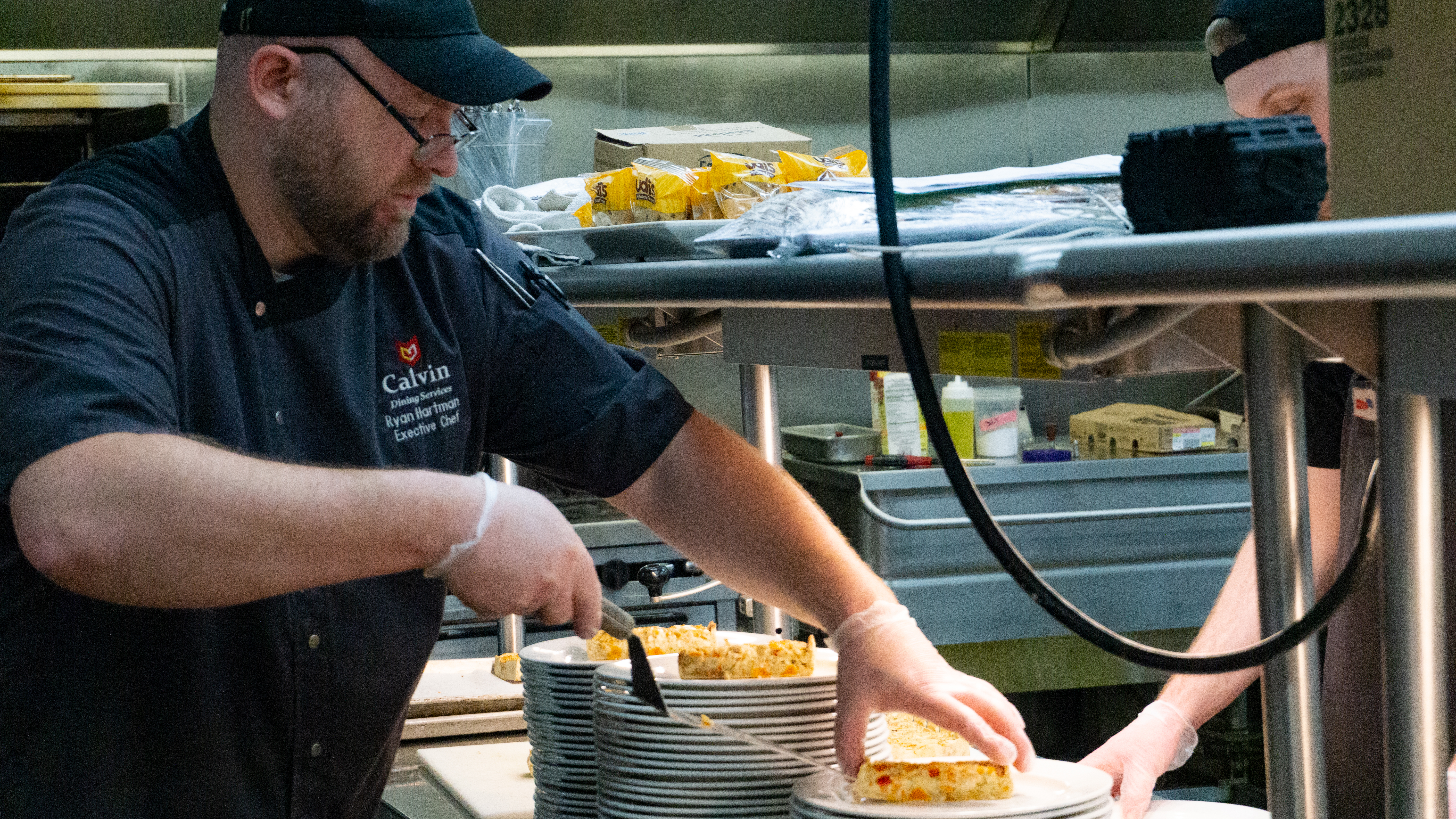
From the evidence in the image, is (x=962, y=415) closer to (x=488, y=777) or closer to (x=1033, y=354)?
(x=488, y=777)

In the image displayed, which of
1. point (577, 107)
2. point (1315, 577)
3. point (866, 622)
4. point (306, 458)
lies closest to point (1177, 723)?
point (1315, 577)

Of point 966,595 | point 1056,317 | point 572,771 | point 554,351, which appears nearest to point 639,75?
point 966,595

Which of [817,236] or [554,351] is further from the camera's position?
[554,351]

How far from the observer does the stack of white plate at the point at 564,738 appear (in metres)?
1.38

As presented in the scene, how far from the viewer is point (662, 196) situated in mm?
1639

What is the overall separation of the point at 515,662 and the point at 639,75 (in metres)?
2.22

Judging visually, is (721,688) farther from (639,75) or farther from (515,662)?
(639,75)

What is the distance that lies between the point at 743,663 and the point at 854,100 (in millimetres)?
3173

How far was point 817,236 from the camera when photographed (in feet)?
3.66

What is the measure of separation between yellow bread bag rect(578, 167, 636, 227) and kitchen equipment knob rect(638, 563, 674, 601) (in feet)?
3.05

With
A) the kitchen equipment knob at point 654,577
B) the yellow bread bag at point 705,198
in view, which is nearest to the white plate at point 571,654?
the yellow bread bag at point 705,198

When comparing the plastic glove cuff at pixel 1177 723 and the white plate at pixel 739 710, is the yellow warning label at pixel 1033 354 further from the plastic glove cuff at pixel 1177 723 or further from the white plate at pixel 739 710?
the plastic glove cuff at pixel 1177 723

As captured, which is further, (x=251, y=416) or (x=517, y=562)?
(x=251, y=416)

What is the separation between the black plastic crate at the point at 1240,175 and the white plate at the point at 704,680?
20.4 inches
